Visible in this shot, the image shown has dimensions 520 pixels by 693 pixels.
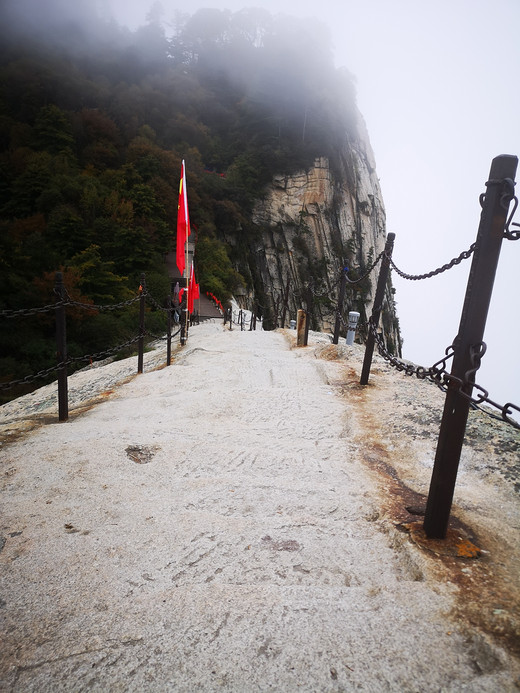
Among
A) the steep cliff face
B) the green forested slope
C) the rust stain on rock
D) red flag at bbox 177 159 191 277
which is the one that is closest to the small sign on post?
red flag at bbox 177 159 191 277

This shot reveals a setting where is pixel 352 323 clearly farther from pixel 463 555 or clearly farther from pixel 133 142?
pixel 133 142

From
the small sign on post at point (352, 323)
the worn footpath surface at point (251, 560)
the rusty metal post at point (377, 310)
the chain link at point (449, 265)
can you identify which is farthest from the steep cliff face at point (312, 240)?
the worn footpath surface at point (251, 560)

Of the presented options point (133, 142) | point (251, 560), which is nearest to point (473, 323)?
point (251, 560)

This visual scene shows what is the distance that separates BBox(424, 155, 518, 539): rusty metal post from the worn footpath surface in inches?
13.4

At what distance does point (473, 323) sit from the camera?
62.7 inches

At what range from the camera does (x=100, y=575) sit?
1545 mm

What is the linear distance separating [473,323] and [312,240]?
32971 mm

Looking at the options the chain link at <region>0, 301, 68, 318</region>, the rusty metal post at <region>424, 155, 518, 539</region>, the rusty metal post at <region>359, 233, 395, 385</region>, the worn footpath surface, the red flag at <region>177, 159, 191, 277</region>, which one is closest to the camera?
the worn footpath surface

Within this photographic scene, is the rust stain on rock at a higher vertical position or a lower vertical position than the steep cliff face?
lower

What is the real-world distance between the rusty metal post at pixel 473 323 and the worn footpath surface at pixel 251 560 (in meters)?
0.34

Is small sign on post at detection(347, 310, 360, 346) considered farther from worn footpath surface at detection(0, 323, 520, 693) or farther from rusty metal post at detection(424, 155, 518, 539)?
rusty metal post at detection(424, 155, 518, 539)

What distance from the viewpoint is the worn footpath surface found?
1.17 meters

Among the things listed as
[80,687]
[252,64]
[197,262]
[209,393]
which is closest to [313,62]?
[252,64]

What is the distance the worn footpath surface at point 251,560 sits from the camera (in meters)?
1.17
